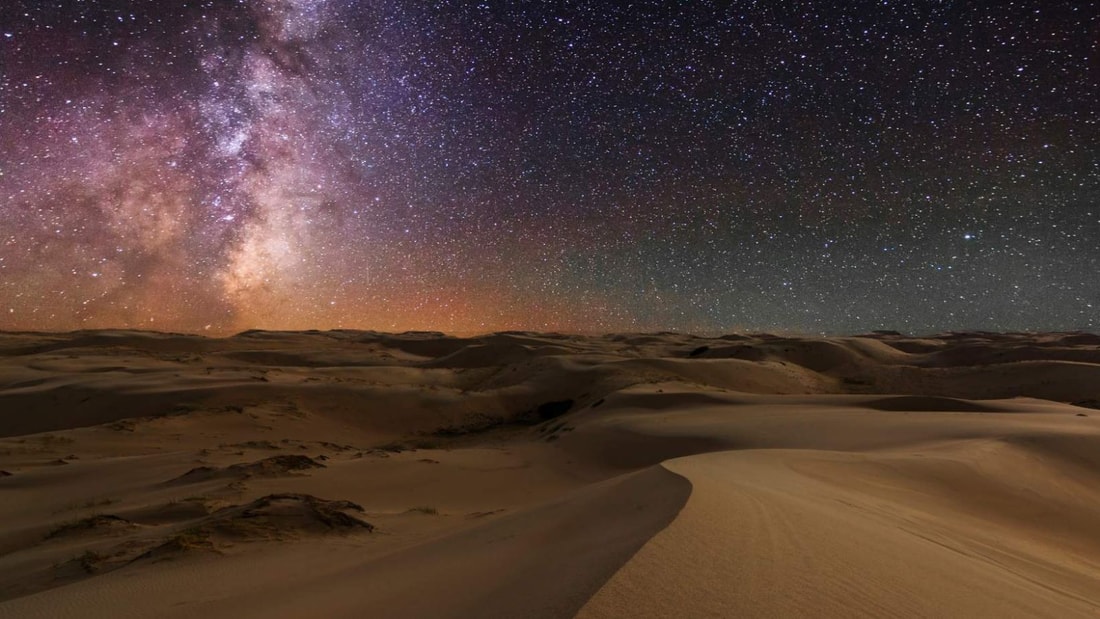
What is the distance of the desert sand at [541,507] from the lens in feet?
6.84

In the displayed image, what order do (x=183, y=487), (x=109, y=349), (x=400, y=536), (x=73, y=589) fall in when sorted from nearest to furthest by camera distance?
(x=73, y=589) → (x=400, y=536) → (x=183, y=487) → (x=109, y=349)

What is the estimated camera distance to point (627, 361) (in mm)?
17594

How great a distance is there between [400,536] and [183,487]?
2.80m

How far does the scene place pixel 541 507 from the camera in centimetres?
386

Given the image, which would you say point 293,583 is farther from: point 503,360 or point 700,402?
point 503,360

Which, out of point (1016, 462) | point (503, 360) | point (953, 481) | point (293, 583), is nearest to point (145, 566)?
point (293, 583)

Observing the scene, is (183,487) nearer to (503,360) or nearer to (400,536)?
(400,536)

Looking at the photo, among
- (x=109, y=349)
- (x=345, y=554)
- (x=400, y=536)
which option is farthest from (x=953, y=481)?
(x=109, y=349)

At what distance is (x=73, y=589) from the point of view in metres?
2.72

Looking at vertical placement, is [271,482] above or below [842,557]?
Answer: below

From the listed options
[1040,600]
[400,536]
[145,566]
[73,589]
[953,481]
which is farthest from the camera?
[953,481]

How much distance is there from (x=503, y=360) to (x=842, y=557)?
20.4 m

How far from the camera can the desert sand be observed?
2084mm

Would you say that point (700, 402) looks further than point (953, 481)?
Yes
